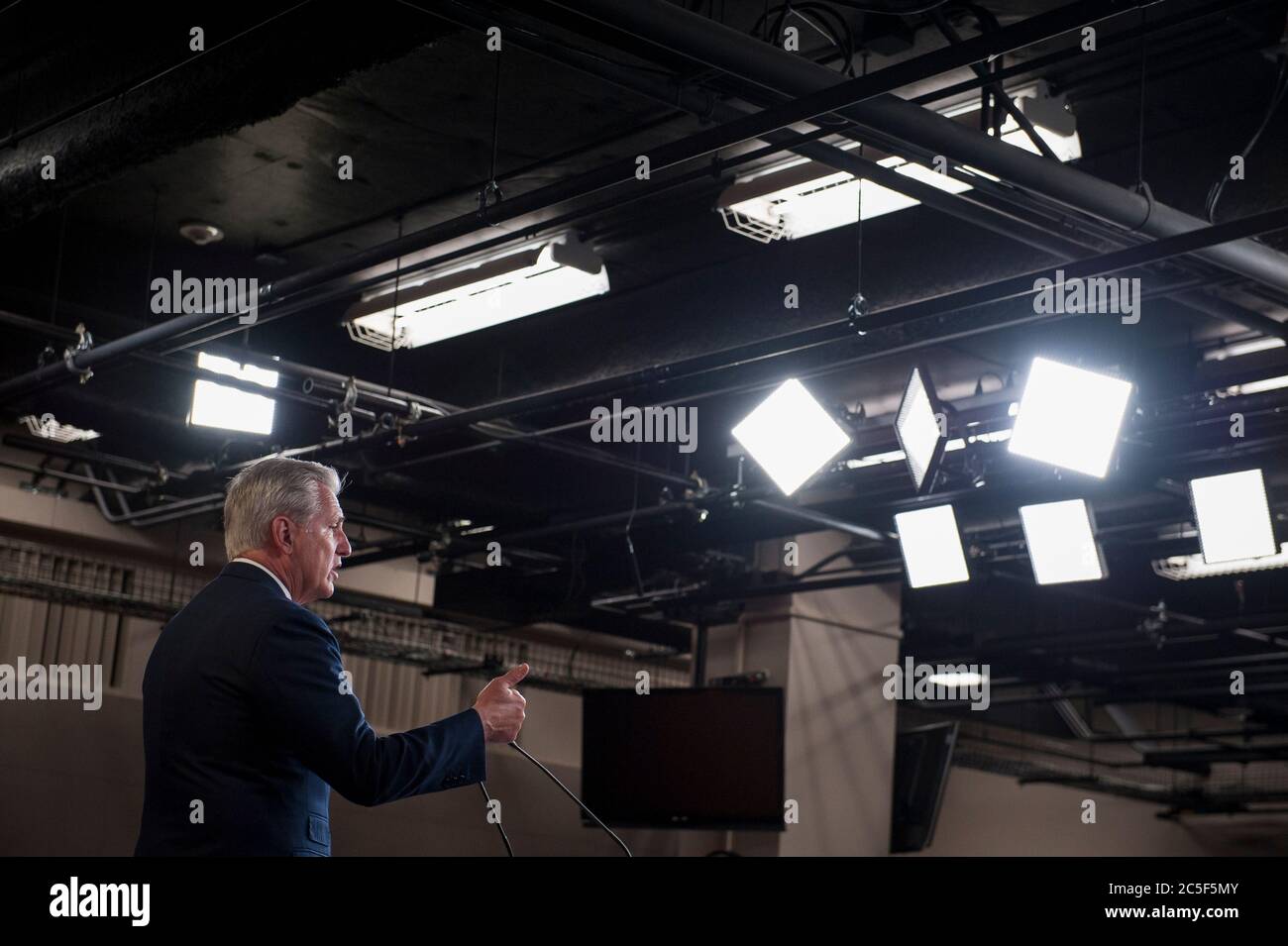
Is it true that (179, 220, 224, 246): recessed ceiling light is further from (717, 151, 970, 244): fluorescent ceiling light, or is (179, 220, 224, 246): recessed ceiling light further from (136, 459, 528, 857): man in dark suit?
(136, 459, 528, 857): man in dark suit

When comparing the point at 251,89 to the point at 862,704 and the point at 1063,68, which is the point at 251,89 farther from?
the point at 862,704

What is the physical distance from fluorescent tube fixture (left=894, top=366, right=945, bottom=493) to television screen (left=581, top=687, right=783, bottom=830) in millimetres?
3088

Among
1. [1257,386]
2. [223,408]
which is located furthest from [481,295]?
[1257,386]

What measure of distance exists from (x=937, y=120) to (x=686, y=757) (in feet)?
17.1

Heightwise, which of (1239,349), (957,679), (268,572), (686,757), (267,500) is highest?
(1239,349)

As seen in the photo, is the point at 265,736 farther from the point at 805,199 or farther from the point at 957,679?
the point at 957,679

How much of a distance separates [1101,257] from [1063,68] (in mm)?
905

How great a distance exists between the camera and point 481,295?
5.73m

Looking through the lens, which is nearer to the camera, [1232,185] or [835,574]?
[1232,185]

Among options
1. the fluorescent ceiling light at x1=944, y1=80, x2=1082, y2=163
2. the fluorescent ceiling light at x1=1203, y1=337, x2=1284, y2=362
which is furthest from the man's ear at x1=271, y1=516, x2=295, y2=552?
the fluorescent ceiling light at x1=1203, y1=337, x2=1284, y2=362

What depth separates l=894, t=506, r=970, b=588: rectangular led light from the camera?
6613 mm

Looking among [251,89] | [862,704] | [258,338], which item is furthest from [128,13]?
[862,704]

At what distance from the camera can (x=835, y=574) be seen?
888cm
